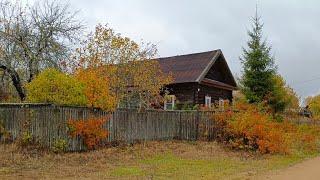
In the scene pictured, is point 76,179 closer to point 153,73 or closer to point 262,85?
point 153,73

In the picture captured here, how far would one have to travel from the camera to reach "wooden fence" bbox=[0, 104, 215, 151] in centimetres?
1778

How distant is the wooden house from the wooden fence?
883 centimetres

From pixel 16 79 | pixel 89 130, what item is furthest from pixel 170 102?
pixel 89 130

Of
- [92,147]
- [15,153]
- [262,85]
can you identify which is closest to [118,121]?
[92,147]

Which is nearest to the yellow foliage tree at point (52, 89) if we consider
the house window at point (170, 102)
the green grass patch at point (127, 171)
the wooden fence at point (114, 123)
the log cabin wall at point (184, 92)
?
the wooden fence at point (114, 123)

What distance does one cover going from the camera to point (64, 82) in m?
18.4

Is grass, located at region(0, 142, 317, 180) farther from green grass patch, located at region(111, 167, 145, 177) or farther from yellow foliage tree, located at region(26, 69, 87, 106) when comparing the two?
yellow foliage tree, located at region(26, 69, 87, 106)

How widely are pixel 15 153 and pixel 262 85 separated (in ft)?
72.1

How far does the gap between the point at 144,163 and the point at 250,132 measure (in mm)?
7592

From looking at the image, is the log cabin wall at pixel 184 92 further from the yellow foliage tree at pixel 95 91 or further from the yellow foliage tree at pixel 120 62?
the yellow foliage tree at pixel 95 91

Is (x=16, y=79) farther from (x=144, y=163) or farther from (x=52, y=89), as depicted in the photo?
(x=144, y=163)

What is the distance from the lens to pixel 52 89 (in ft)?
60.3

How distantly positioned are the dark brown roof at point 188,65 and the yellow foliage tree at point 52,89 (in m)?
16.7

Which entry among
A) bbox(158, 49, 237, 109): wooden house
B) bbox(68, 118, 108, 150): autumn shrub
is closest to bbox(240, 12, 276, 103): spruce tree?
bbox(158, 49, 237, 109): wooden house
